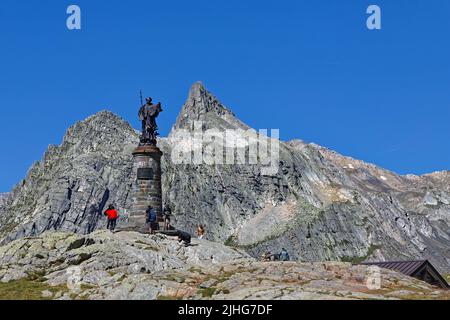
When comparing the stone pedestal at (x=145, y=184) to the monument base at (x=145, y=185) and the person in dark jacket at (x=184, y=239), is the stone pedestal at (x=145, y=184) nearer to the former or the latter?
the monument base at (x=145, y=185)

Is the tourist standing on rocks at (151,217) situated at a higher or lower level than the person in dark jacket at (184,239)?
higher

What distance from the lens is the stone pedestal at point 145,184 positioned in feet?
153

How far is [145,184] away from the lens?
155ft

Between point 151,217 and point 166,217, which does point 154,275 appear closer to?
point 151,217

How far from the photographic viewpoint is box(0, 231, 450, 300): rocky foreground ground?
96.7ft

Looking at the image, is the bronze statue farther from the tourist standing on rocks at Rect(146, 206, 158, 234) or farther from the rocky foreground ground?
the rocky foreground ground

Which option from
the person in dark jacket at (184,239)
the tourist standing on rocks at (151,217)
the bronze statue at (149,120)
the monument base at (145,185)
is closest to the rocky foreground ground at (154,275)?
the person in dark jacket at (184,239)

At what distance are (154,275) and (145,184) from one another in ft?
47.7

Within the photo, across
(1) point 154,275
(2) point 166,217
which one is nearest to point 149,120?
(2) point 166,217

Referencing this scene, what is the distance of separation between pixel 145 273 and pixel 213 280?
487cm

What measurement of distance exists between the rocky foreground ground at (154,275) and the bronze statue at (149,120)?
859 cm
